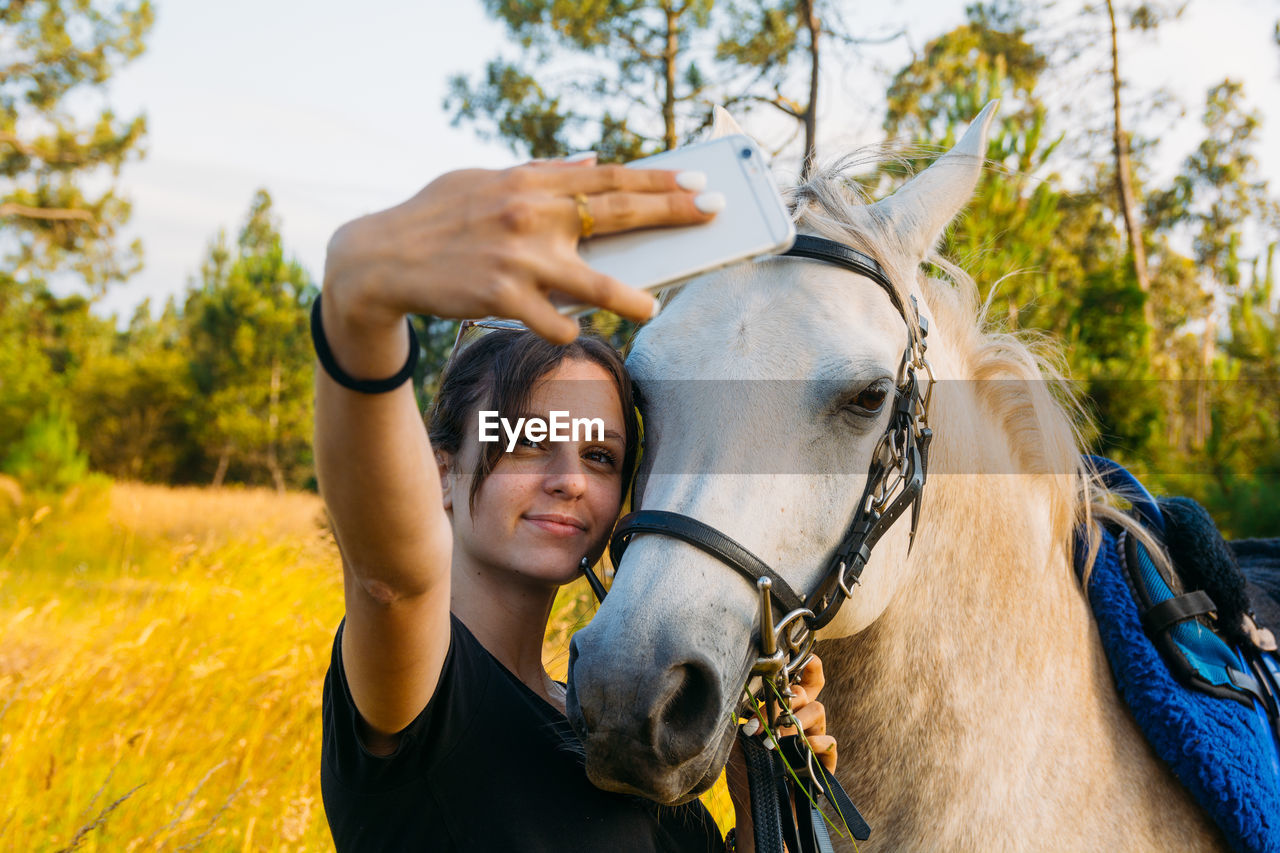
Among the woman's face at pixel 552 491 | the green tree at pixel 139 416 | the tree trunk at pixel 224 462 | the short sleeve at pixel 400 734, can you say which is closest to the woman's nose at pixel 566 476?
the woman's face at pixel 552 491

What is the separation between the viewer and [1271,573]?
2.83 m

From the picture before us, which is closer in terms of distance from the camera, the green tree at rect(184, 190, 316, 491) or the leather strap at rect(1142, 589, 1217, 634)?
the leather strap at rect(1142, 589, 1217, 634)

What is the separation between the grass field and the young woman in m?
0.62

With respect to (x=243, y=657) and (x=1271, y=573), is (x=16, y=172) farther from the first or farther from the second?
(x=1271, y=573)

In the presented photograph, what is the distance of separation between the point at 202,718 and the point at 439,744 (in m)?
3.36

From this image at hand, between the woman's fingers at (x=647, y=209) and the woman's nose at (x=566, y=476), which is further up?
the woman's fingers at (x=647, y=209)

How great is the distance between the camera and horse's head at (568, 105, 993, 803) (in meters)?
1.21

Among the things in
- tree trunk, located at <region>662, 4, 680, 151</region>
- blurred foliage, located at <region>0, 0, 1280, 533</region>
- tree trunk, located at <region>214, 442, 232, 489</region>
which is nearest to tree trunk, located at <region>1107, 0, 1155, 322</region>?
blurred foliage, located at <region>0, 0, 1280, 533</region>

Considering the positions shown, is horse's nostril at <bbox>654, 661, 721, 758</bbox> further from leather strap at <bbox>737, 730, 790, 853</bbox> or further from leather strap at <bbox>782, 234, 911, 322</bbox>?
leather strap at <bbox>782, 234, 911, 322</bbox>

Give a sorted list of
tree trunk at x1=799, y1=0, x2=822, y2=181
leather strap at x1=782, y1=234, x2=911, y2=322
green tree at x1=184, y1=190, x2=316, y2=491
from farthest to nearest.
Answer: green tree at x1=184, y1=190, x2=316, y2=491
tree trunk at x1=799, y1=0, x2=822, y2=181
leather strap at x1=782, y1=234, x2=911, y2=322

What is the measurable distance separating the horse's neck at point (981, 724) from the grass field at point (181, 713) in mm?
821

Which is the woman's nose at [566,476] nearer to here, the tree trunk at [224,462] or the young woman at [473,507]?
the young woman at [473,507]

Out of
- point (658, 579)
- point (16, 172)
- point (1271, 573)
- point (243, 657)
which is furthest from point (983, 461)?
point (16, 172)

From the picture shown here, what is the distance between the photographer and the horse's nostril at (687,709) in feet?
3.97
